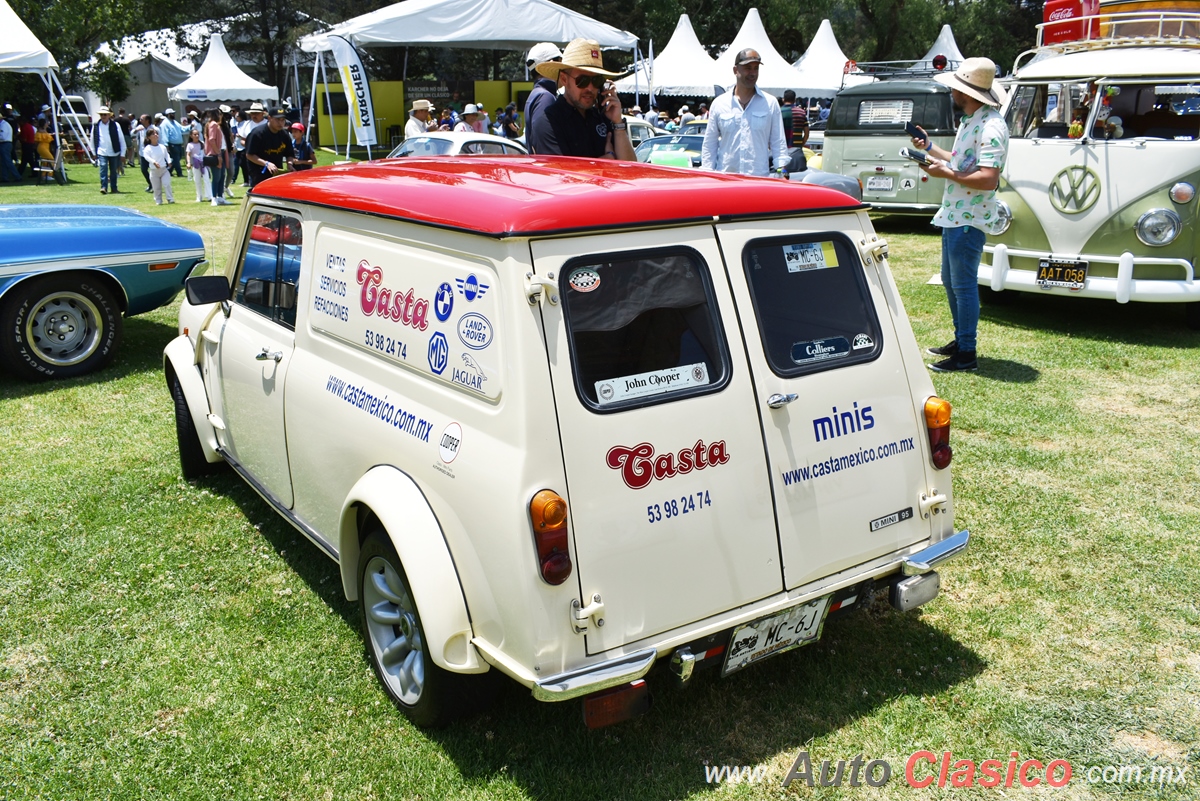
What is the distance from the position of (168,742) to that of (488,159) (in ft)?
8.61

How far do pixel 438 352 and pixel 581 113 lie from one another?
3.76 m

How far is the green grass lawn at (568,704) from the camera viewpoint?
3.02m

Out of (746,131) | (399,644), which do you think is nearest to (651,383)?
(399,644)

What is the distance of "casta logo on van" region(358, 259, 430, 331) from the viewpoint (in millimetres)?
3045

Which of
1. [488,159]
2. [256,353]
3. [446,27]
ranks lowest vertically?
[256,353]

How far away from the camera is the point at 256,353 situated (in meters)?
4.08

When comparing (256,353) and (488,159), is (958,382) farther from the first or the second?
(256,353)


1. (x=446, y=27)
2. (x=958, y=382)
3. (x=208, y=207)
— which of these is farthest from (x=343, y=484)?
(x=446, y=27)

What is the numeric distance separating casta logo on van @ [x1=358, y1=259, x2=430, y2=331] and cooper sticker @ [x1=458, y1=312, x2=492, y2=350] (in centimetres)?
22

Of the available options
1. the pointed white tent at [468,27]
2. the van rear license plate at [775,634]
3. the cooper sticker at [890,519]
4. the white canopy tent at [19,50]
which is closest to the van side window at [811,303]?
the cooper sticker at [890,519]

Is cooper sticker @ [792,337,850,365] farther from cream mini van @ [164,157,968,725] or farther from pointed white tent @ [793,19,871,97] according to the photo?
pointed white tent @ [793,19,871,97]

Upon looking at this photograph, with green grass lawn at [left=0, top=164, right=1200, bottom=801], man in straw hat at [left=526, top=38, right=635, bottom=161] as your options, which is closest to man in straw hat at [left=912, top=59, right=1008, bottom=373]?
green grass lawn at [left=0, top=164, right=1200, bottom=801]

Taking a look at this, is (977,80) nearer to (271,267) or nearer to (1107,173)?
(1107,173)

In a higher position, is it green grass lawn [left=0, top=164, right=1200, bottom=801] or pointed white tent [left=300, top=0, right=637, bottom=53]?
pointed white tent [left=300, top=0, right=637, bottom=53]
